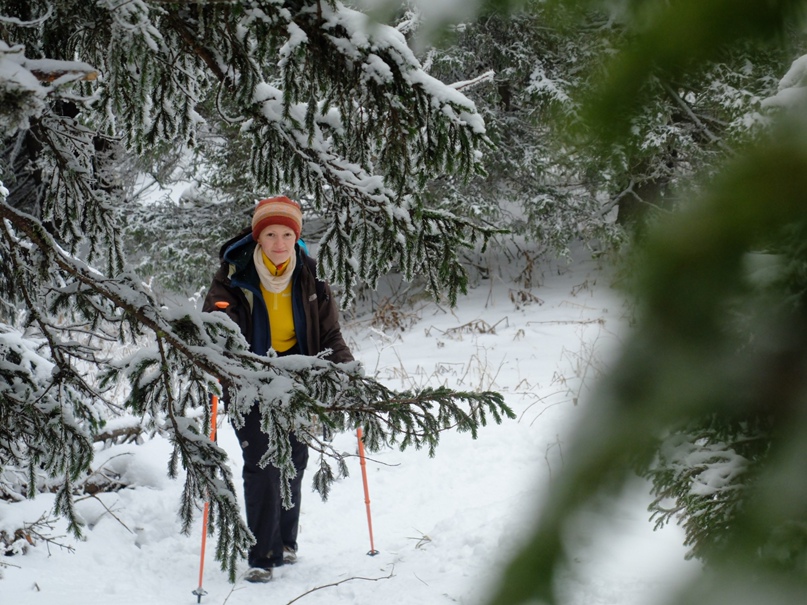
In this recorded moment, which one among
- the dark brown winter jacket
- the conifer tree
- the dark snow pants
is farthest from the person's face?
the conifer tree

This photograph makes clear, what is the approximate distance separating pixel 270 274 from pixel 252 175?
1.54 m

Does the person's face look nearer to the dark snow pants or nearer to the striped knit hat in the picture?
the striped knit hat

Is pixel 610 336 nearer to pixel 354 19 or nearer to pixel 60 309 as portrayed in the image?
pixel 354 19

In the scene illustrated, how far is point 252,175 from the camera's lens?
117 inches

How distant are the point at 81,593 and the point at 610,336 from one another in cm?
484

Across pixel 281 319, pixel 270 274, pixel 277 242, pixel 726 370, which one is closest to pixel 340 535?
pixel 281 319

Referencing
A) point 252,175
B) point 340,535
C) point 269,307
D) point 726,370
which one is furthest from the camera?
point 340,535

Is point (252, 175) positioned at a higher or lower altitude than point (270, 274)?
lower

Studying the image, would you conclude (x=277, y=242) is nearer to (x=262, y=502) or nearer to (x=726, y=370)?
(x=262, y=502)

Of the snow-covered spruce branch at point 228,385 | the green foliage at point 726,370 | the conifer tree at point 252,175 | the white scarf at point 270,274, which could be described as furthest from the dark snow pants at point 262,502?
the green foliage at point 726,370

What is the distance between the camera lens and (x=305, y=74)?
2.50 m

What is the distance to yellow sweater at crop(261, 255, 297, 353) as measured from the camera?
14.9ft

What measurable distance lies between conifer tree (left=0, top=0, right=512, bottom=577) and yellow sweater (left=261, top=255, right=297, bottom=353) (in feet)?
4.72

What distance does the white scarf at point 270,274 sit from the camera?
14.7ft
